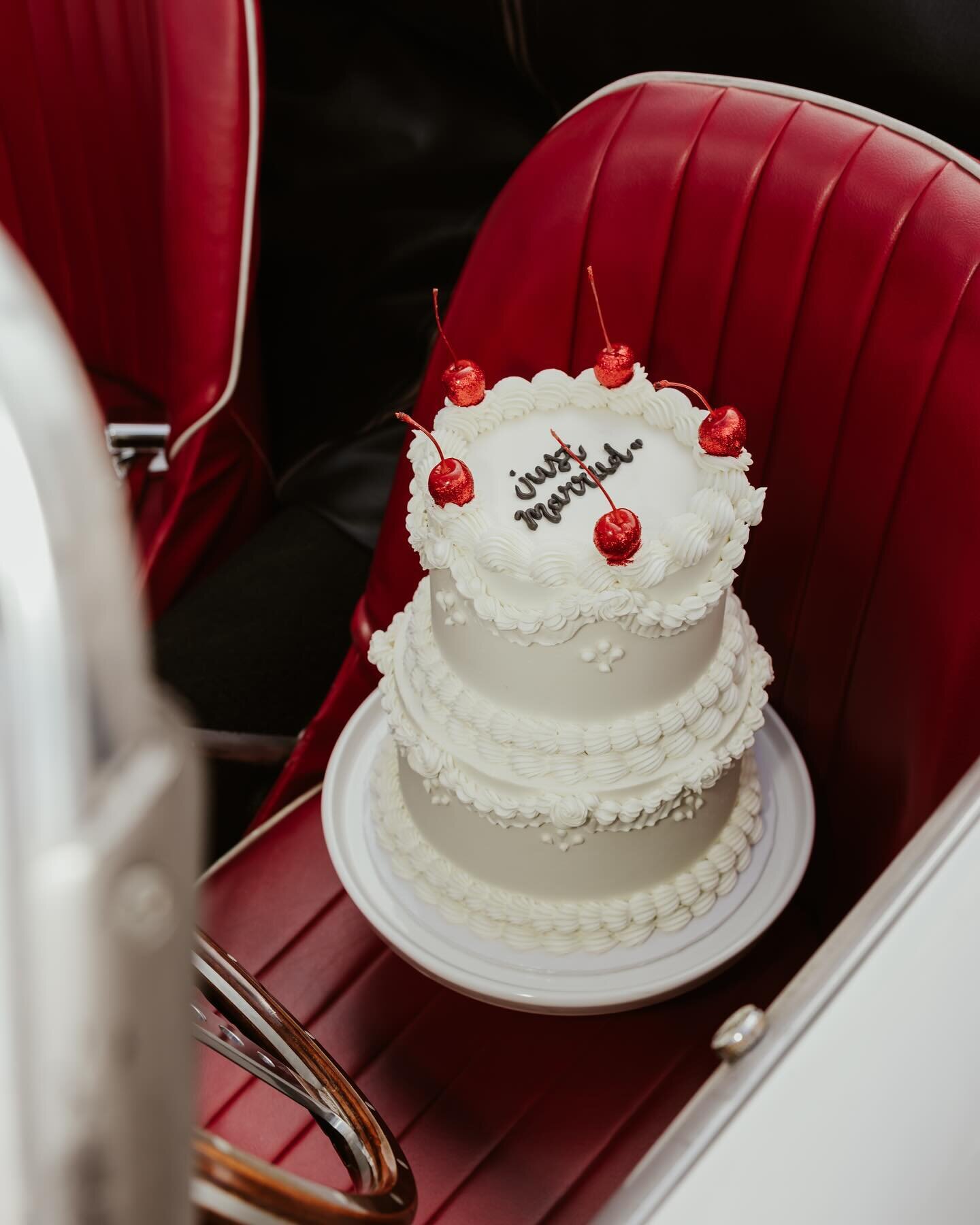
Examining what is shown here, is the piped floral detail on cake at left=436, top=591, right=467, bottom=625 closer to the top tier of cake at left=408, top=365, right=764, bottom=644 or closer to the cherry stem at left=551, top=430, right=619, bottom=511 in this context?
the top tier of cake at left=408, top=365, right=764, bottom=644

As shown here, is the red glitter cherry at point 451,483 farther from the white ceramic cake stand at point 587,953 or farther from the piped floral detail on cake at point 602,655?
the white ceramic cake stand at point 587,953

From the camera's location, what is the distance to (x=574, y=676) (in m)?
0.84

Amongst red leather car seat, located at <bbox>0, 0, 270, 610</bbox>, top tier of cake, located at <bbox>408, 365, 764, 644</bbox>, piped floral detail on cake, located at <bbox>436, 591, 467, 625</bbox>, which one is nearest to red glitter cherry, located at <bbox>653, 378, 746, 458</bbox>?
top tier of cake, located at <bbox>408, 365, 764, 644</bbox>

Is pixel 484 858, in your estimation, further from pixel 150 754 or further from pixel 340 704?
pixel 150 754

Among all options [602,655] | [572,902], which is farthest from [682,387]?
[572,902]

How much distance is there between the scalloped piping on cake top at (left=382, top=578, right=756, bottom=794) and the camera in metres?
0.86

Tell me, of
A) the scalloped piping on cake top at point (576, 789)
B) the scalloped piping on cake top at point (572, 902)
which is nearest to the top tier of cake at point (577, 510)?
the scalloped piping on cake top at point (576, 789)

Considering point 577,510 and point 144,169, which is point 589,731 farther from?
point 144,169

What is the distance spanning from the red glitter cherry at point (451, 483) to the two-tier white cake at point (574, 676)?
0.03ft

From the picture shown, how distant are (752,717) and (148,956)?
2.48 ft

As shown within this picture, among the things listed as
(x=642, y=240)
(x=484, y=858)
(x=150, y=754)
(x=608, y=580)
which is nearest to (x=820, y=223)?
(x=642, y=240)

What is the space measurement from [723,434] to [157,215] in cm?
102

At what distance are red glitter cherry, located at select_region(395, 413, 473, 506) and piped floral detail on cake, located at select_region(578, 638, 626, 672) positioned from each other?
0.14m

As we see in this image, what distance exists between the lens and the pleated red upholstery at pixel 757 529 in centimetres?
93
